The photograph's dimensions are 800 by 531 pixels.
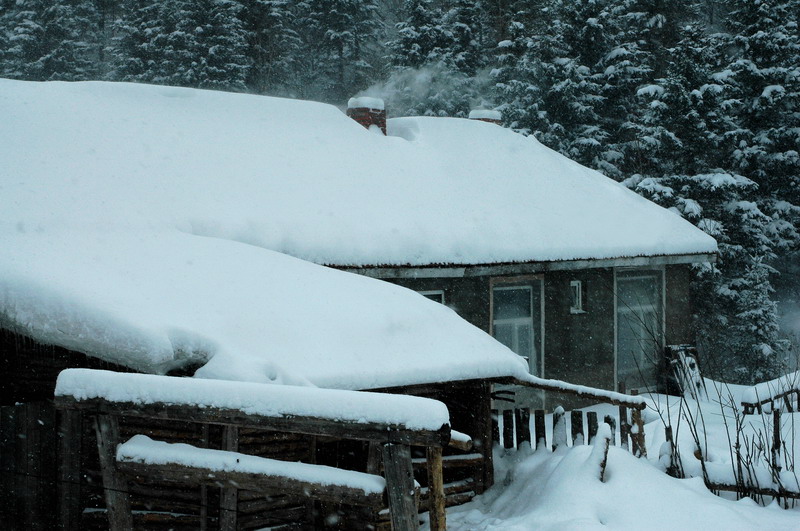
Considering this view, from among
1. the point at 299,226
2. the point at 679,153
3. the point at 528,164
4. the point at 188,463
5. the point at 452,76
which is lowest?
the point at 188,463

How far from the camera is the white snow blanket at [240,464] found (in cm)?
357

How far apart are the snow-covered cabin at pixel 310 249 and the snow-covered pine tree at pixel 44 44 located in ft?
76.1

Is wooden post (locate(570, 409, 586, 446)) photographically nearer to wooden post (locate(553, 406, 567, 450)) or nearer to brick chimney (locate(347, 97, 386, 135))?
wooden post (locate(553, 406, 567, 450))

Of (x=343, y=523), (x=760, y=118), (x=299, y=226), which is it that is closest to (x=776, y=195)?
(x=760, y=118)

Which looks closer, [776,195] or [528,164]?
[528,164]

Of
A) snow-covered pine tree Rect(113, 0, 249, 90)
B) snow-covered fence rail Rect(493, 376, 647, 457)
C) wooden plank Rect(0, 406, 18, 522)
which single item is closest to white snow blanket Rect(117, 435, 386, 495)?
wooden plank Rect(0, 406, 18, 522)

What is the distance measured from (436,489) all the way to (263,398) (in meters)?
0.98

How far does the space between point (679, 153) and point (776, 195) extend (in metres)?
3.85

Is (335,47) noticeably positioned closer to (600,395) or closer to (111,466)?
(600,395)

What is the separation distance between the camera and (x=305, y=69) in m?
37.1

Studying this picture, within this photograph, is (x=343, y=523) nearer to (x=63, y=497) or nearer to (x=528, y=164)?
(x=63, y=497)

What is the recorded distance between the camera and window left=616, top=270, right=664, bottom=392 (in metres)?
13.8

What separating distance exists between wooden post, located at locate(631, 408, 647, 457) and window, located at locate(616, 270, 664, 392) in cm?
578

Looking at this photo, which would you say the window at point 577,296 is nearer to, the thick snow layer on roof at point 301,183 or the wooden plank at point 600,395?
the thick snow layer on roof at point 301,183
